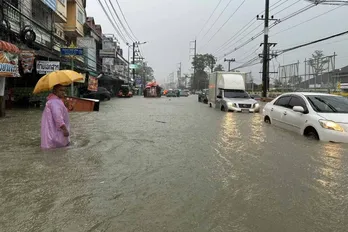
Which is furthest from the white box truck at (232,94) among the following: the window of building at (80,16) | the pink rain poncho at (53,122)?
the window of building at (80,16)

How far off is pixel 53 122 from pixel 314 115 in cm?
595

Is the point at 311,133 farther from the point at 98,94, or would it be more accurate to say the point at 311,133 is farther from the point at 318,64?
the point at 98,94

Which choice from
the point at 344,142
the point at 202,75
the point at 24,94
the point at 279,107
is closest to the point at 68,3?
the point at 24,94

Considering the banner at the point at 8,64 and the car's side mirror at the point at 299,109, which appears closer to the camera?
the car's side mirror at the point at 299,109

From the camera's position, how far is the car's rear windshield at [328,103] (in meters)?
8.96

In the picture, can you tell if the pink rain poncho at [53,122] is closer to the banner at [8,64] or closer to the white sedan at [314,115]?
the white sedan at [314,115]

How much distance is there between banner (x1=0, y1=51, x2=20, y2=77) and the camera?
12826 millimetres

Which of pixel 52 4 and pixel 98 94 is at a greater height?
pixel 52 4

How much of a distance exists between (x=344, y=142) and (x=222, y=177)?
12.3 ft

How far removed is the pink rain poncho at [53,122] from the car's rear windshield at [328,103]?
5.95 m

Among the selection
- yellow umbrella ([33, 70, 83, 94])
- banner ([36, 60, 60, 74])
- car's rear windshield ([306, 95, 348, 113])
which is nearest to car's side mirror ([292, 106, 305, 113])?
car's rear windshield ([306, 95, 348, 113])

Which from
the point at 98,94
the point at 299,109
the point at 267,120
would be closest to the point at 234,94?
the point at 267,120

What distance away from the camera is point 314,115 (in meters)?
8.77

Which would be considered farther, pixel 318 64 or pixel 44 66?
pixel 318 64
